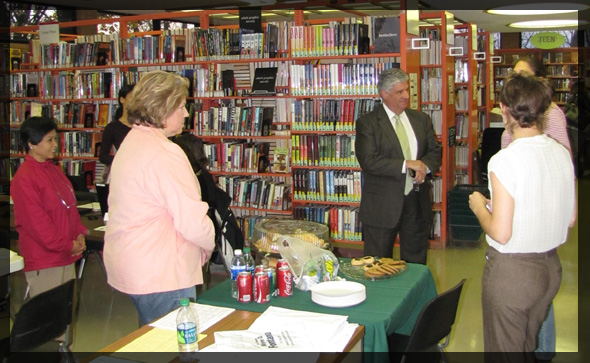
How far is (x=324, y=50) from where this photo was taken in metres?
6.08

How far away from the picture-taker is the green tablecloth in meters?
2.37

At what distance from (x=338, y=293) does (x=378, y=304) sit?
186mm

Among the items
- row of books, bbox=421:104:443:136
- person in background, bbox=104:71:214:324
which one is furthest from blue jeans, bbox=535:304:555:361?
row of books, bbox=421:104:443:136

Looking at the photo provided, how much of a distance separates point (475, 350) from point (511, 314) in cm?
150

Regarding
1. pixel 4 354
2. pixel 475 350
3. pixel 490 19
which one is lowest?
pixel 475 350

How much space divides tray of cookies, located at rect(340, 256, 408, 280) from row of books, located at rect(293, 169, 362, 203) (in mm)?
3076

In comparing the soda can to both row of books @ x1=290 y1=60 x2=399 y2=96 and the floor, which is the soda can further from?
row of books @ x1=290 y1=60 x2=399 y2=96

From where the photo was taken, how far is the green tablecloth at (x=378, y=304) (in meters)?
2.37

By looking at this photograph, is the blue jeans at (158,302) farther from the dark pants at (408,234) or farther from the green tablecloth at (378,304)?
the dark pants at (408,234)

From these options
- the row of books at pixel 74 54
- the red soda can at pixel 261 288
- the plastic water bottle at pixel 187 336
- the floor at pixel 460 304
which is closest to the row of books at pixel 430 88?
the floor at pixel 460 304

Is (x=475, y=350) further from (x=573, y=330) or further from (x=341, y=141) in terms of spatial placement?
(x=341, y=141)

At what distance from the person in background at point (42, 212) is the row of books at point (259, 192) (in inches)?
122

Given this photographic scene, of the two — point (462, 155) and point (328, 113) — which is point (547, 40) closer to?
point (462, 155)

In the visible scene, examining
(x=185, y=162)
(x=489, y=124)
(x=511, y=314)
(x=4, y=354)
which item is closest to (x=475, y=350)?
(x=511, y=314)
